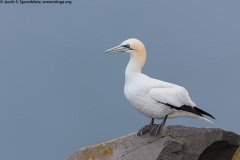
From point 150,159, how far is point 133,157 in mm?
311

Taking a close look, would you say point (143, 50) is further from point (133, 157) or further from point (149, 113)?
point (133, 157)

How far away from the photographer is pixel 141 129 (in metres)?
9.72

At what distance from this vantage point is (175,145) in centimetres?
938

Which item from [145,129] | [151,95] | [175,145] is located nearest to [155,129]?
[145,129]

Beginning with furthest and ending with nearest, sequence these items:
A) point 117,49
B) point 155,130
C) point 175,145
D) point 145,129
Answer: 1. point 117,49
2. point 145,129
3. point 155,130
4. point 175,145

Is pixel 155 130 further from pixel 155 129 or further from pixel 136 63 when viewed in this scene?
pixel 136 63

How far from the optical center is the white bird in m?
9.41

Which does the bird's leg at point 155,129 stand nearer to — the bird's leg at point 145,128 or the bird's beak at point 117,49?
the bird's leg at point 145,128

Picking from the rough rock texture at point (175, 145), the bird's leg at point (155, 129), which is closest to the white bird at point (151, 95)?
the bird's leg at point (155, 129)

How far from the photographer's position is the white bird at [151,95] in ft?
30.9

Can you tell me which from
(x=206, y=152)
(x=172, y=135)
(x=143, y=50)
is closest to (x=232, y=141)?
(x=206, y=152)

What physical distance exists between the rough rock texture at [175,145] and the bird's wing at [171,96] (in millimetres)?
368

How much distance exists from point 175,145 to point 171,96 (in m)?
0.71

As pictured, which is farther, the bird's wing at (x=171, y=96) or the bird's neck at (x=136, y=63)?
the bird's neck at (x=136, y=63)
